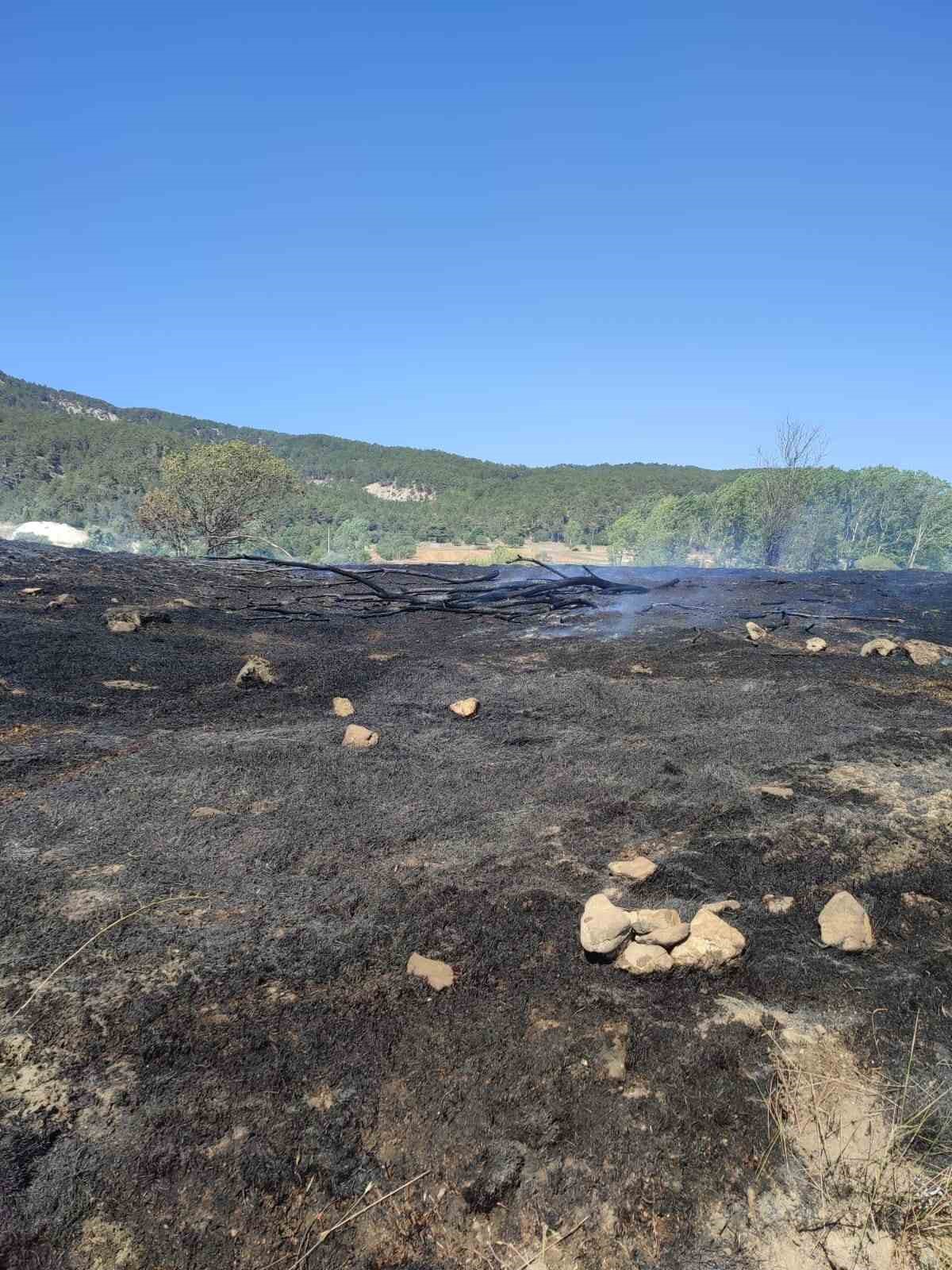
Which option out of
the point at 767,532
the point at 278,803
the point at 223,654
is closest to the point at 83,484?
the point at 767,532

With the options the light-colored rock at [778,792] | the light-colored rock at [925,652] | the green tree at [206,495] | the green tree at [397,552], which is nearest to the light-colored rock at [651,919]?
the light-colored rock at [778,792]

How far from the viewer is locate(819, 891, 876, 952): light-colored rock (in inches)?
90.0

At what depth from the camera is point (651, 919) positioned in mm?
2275

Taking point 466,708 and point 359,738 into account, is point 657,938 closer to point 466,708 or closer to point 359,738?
point 359,738

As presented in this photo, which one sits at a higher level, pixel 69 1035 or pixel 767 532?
pixel 767 532

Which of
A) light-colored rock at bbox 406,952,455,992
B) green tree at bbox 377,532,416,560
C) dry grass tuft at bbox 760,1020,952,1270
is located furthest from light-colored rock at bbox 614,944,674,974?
green tree at bbox 377,532,416,560

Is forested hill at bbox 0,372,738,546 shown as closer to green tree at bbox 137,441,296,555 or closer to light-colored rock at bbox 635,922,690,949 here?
green tree at bbox 137,441,296,555

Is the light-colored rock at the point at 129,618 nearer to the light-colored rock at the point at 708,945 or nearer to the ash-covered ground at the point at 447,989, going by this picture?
the ash-covered ground at the point at 447,989

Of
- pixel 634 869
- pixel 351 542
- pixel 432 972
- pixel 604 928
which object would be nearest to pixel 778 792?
pixel 634 869

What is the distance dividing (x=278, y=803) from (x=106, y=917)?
104cm

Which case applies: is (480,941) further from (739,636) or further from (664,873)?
(739,636)

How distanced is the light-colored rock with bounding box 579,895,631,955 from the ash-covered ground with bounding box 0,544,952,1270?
66 mm

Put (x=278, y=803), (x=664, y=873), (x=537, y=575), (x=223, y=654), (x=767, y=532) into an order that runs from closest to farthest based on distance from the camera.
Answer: (x=664, y=873) → (x=278, y=803) → (x=223, y=654) → (x=537, y=575) → (x=767, y=532)

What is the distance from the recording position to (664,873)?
2766 millimetres
